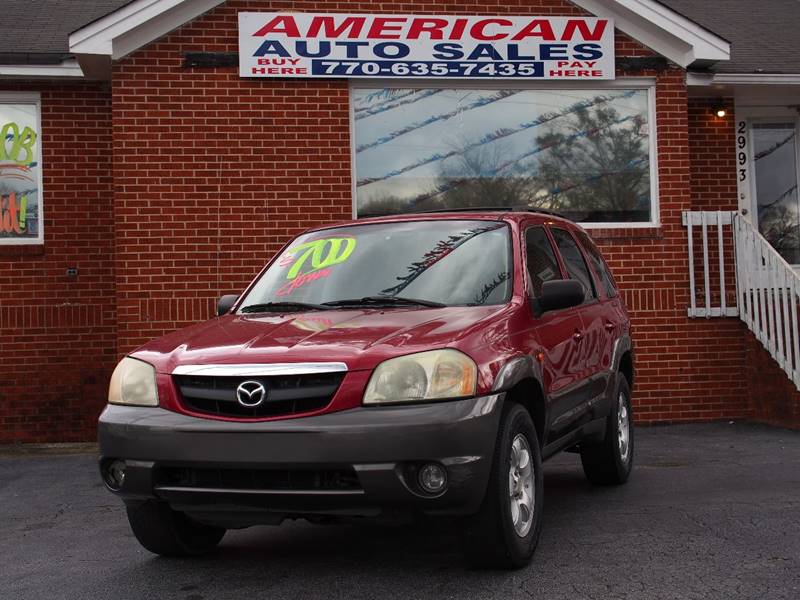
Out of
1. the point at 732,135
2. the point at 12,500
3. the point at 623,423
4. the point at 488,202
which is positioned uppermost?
the point at 732,135

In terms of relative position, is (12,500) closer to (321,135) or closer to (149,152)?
(149,152)

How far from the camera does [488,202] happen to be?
35.7 ft

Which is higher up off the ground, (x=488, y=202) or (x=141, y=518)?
(x=488, y=202)

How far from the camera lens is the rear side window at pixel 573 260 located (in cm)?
643

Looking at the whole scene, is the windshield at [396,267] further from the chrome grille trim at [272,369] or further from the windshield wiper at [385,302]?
the chrome grille trim at [272,369]

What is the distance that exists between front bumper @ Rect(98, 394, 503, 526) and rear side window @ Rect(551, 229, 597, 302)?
84.7 inches

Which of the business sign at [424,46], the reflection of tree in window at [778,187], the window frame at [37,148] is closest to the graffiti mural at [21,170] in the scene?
the window frame at [37,148]

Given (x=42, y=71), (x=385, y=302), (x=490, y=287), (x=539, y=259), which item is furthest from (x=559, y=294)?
(x=42, y=71)

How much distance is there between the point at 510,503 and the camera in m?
4.60

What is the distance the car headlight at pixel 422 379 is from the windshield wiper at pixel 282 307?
1027mm

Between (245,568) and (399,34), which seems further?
(399,34)

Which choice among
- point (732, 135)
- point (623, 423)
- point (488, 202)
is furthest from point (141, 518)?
point (732, 135)

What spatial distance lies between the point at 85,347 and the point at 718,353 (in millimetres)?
6688

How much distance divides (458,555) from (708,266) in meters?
6.82
